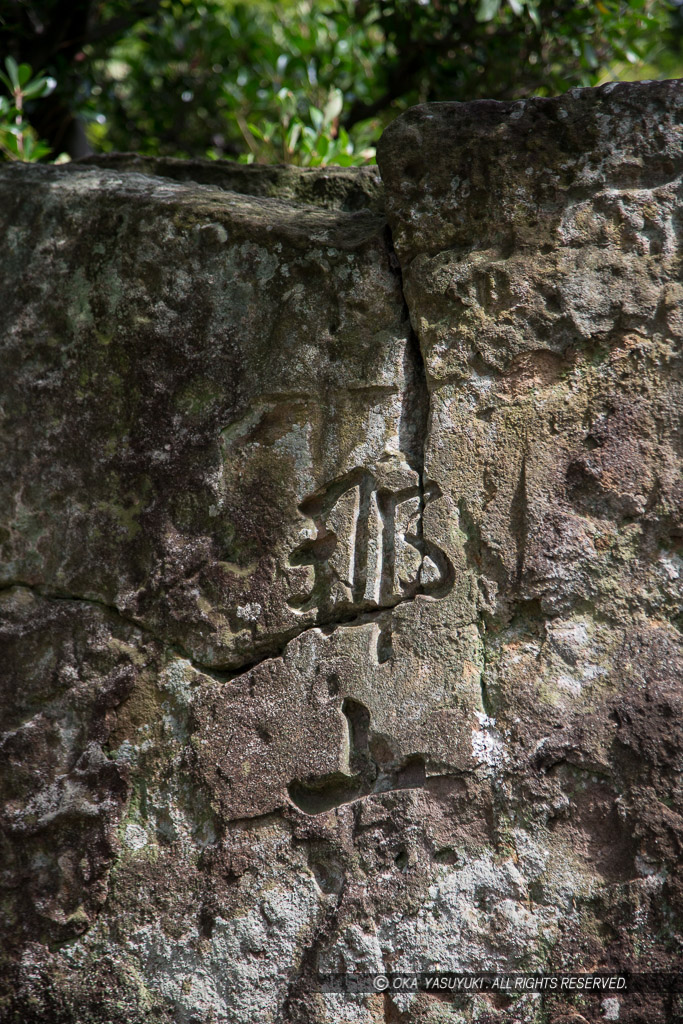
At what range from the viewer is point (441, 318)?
192cm

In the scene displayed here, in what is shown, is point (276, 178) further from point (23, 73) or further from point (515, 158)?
point (23, 73)

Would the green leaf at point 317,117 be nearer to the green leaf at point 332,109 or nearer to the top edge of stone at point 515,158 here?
the green leaf at point 332,109

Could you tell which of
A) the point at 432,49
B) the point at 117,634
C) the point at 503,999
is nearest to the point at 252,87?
the point at 432,49

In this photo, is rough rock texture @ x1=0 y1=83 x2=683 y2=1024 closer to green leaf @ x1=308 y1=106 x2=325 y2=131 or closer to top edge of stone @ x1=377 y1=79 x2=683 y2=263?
top edge of stone @ x1=377 y1=79 x2=683 y2=263

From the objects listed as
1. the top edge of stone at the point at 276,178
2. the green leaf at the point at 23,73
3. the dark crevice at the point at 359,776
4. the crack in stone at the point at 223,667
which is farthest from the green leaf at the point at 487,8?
the dark crevice at the point at 359,776

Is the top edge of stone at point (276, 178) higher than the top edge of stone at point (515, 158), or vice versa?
the top edge of stone at point (276, 178)

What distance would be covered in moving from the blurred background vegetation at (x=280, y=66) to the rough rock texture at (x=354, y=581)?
3.09 ft

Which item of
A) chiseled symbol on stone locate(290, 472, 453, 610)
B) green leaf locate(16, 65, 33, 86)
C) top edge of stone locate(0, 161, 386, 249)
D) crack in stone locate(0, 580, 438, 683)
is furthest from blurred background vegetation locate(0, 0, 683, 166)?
crack in stone locate(0, 580, 438, 683)

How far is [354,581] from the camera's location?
1.92 metres

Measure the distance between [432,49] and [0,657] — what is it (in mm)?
2913

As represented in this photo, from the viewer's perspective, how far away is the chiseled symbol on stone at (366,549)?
189cm

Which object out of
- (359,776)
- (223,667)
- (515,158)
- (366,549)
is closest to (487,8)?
(515,158)

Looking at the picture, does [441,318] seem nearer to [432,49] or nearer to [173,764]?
[173,764]

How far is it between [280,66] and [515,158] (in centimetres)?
239
